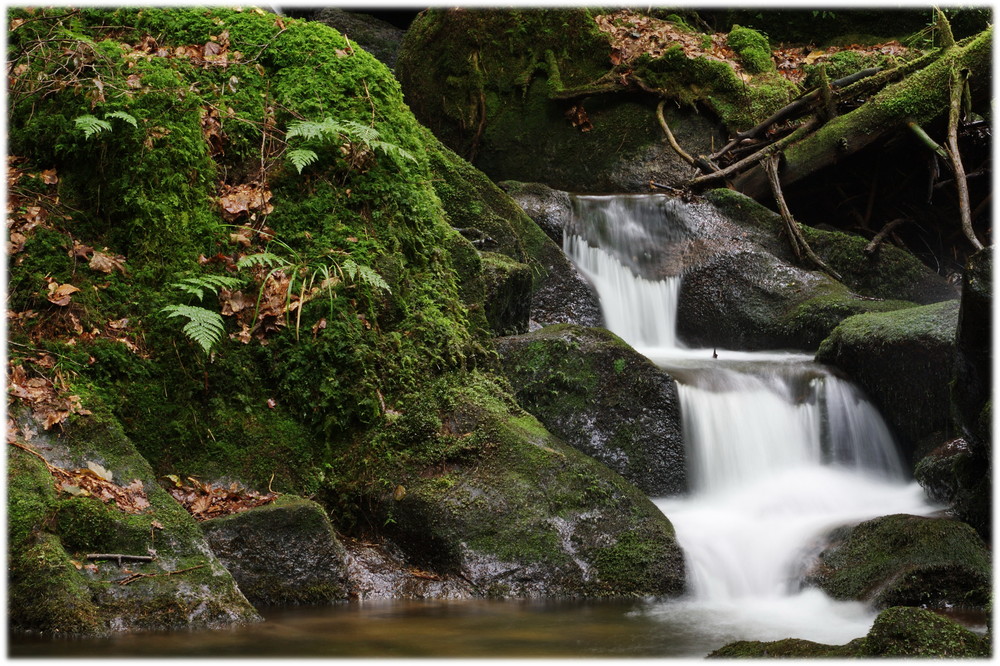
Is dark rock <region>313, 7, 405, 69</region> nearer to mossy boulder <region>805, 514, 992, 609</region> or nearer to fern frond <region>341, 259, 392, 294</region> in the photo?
fern frond <region>341, 259, 392, 294</region>

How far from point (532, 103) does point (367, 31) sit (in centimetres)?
532

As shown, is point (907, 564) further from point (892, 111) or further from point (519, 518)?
point (892, 111)

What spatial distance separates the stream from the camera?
398cm

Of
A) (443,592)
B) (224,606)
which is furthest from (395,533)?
(224,606)

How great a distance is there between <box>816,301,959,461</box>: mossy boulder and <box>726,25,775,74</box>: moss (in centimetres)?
691

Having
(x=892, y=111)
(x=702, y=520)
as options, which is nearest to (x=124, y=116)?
(x=702, y=520)

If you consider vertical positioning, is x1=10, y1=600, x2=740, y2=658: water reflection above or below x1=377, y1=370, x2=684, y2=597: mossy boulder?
below

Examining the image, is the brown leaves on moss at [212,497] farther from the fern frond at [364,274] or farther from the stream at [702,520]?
the fern frond at [364,274]

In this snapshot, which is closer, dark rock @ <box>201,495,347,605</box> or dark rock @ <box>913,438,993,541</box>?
dark rock @ <box>201,495,347,605</box>

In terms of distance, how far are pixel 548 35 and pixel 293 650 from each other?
1131 cm

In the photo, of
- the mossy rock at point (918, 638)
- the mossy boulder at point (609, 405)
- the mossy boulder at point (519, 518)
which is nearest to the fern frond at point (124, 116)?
the mossy boulder at point (519, 518)

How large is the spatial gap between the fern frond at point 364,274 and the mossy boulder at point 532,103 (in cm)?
742

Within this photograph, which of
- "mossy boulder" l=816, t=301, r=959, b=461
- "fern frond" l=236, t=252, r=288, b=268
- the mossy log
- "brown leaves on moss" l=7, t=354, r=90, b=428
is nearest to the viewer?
"brown leaves on moss" l=7, t=354, r=90, b=428

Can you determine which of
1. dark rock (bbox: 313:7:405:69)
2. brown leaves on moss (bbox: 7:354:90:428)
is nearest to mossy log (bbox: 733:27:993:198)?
dark rock (bbox: 313:7:405:69)
